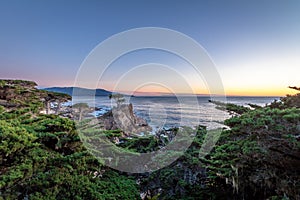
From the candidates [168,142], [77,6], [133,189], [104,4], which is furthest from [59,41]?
[133,189]

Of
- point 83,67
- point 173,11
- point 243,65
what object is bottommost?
point 83,67

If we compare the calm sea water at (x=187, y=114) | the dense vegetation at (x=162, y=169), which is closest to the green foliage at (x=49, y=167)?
the dense vegetation at (x=162, y=169)

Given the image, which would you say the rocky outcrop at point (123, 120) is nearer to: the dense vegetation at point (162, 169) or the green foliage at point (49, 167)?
the dense vegetation at point (162, 169)

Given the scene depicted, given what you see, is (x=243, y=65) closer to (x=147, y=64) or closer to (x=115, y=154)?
(x=147, y=64)

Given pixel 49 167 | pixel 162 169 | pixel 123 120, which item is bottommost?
pixel 123 120

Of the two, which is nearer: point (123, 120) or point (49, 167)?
point (49, 167)

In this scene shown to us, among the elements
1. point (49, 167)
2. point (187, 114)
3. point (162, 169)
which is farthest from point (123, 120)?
point (49, 167)

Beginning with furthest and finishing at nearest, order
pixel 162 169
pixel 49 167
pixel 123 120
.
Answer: pixel 123 120 → pixel 162 169 → pixel 49 167

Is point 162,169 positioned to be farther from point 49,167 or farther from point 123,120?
point 123,120

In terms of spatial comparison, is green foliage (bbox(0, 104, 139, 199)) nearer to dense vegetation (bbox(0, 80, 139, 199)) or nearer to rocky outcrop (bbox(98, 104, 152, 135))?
dense vegetation (bbox(0, 80, 139, 199))
